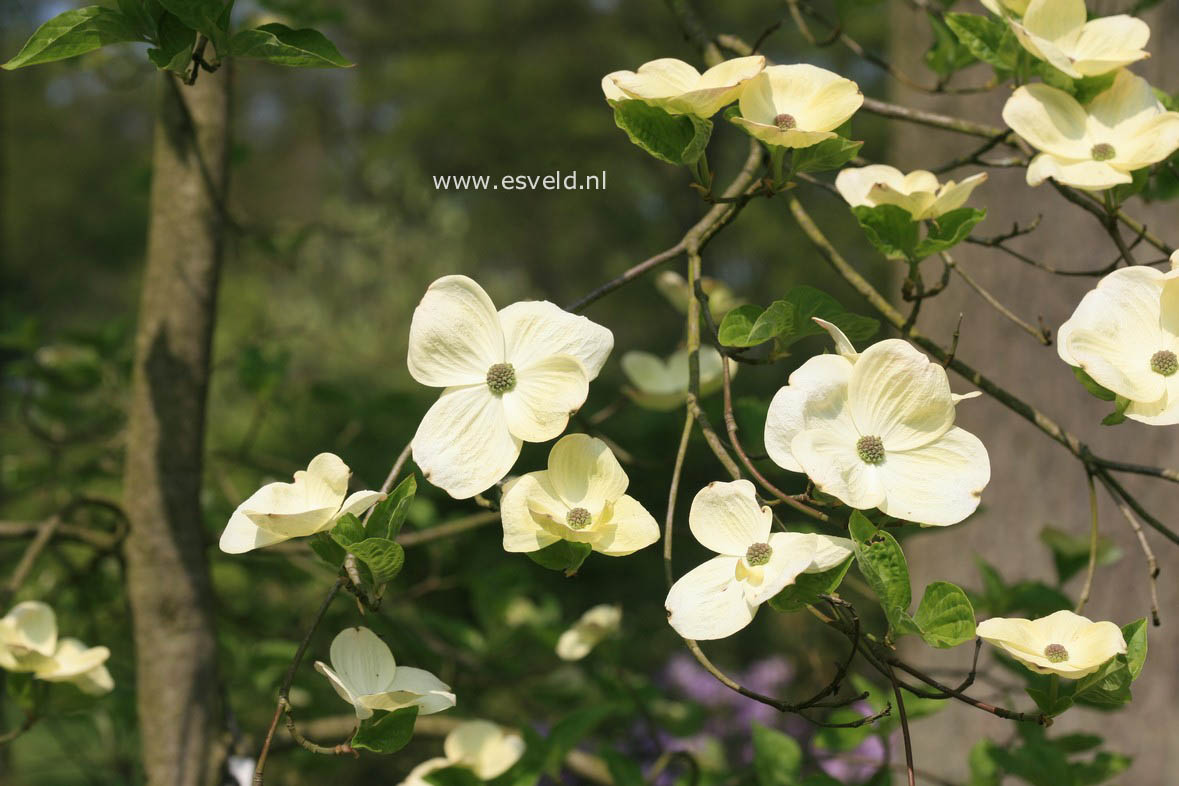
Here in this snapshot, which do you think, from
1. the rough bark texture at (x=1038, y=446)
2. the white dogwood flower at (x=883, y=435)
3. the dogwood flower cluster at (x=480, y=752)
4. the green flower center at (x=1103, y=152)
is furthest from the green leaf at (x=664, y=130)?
the rough bark texture at (x=1038, y=446)

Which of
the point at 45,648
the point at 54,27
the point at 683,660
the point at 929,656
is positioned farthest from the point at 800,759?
the point at 683,660

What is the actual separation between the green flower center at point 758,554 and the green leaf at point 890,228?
0.18 meters

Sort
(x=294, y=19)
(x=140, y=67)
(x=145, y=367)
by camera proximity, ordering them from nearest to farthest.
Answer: (x=145, y=367) → (x=294, y=19) → (x=140, y=67)

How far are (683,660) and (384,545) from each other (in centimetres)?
139

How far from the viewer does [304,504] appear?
0.42 meters

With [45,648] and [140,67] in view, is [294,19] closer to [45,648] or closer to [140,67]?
[140,67]

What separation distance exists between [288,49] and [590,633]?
538mm

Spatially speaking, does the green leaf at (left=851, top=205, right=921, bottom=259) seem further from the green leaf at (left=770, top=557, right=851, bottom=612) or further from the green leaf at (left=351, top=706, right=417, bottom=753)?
the green leaf at (left=351, top=706, right=417, bottom=753)

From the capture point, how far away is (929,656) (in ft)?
4.42

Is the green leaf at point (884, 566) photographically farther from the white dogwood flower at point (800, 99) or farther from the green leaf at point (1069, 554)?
the green leaf at point (1069, 554)

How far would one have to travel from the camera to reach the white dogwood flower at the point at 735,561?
38cm

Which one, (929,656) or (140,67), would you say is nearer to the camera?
(140,67)

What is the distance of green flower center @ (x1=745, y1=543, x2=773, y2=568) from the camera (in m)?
0.39

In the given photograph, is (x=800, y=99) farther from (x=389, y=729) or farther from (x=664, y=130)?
(x=389, y=729)
